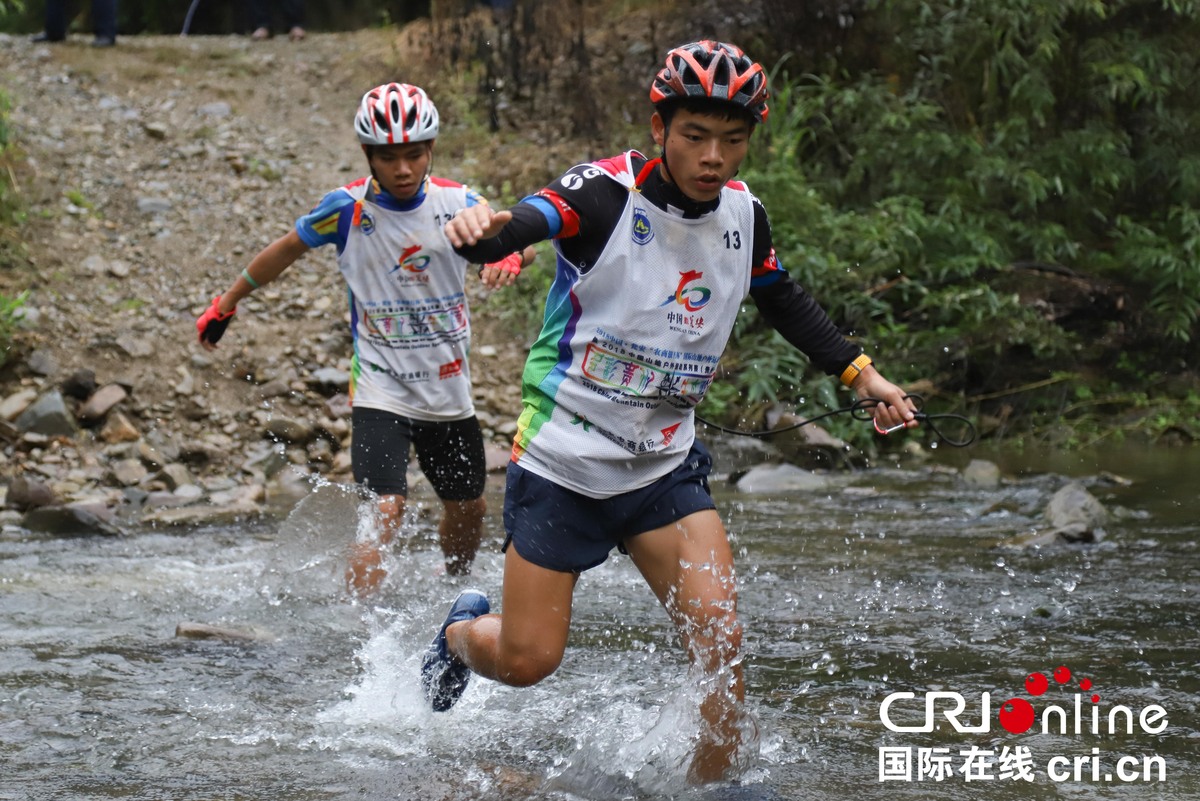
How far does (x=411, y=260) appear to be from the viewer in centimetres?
595

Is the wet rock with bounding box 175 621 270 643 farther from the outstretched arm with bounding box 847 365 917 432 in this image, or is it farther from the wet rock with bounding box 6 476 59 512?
the wet rock with bounding box 6 476 59 512

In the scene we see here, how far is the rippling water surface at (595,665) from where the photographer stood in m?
4.00

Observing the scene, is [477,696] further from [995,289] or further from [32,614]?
[995,289]

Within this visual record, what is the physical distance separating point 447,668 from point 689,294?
148 centimetres

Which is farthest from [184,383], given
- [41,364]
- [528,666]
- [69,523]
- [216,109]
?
[528,666]

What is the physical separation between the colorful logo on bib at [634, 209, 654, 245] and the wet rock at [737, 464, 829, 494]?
542 cm

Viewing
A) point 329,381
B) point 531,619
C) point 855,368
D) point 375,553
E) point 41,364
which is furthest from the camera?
point 329,381

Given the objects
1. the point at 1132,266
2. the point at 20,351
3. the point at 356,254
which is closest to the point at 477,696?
the point at 356,254

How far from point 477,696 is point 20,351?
6.57m

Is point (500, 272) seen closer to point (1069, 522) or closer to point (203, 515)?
point (1069, 522)

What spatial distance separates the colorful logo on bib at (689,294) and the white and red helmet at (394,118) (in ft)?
7.21

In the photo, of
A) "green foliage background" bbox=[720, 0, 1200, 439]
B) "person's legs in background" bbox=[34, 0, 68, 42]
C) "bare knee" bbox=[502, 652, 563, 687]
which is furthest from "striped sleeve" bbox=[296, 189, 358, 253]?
"person's legs in background" bbox=[34, 0, 68, 42]

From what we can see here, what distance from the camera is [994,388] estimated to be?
36.2 ft

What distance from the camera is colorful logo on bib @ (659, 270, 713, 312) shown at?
3848 mm
